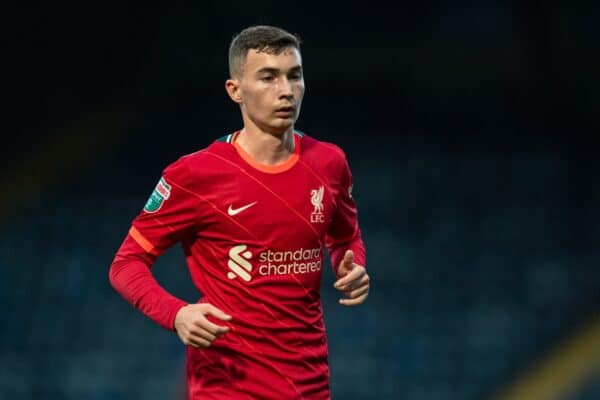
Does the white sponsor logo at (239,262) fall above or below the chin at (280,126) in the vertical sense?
below

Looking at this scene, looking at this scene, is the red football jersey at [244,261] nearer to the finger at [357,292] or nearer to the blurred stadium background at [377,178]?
the finger at [357,292]

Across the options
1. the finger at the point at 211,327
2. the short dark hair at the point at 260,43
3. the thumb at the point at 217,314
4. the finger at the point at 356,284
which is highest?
the short dark hair at the point at 260,43

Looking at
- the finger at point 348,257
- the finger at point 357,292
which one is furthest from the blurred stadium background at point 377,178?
the finger at point 348,257

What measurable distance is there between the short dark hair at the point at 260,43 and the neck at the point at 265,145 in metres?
0.16

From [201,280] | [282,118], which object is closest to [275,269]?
[201,280]

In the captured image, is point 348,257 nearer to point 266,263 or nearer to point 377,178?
point 266,263

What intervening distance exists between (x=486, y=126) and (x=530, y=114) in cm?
18

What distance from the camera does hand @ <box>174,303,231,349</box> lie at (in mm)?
2119

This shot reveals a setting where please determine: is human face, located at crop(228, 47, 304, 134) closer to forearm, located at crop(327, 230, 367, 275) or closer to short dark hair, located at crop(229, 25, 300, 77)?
short dark hair, located at crop(229, 25, 300, 77)

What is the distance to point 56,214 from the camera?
426 cm

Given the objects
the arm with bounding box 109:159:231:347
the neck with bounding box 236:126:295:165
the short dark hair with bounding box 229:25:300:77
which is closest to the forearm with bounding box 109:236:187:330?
the arm with bounding box 109:159:231:347

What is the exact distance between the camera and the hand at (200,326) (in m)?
2.12

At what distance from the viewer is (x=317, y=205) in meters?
2.48

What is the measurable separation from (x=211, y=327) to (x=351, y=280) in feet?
1.35
